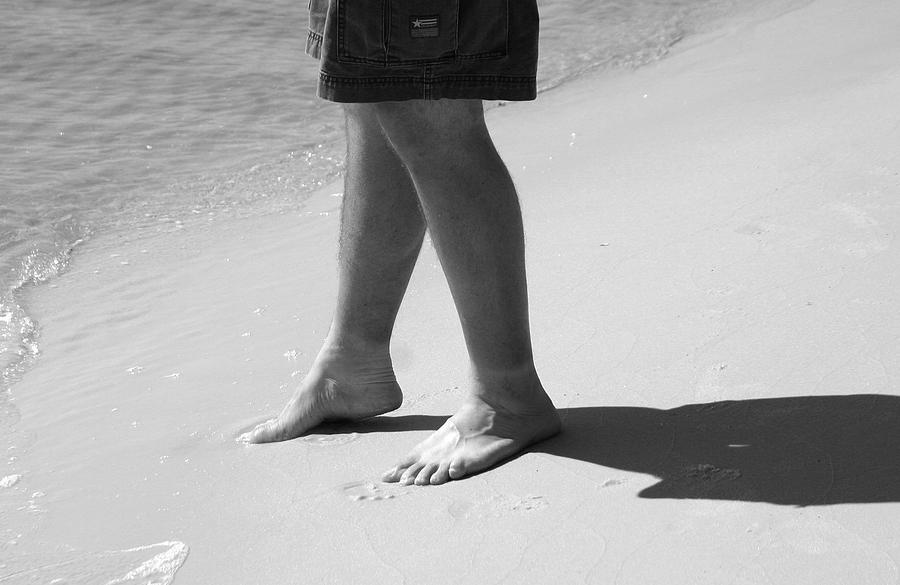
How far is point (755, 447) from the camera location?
2.04m

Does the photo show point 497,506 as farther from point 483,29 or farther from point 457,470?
point 483,29

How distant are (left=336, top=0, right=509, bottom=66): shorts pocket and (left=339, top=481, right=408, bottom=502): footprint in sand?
76 centimetres

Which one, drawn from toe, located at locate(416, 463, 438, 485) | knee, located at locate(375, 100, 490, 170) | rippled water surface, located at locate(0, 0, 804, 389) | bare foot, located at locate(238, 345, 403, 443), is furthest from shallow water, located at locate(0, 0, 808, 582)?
knee, located at locate(375, 100, 490, 170)

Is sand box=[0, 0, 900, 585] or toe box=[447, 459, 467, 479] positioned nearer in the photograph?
sand box=[0, 0, 900, 585]

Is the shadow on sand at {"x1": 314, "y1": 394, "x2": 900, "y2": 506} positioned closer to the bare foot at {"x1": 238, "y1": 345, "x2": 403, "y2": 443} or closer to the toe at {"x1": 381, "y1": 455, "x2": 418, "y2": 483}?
the toe at {"x1": 381, "y1": 455, "x2": 418, "y2": 483}

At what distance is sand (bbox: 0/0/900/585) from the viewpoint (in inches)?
71.8

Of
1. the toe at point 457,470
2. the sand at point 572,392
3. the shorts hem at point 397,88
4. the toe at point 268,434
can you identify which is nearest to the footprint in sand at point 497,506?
the sand at point 572,392

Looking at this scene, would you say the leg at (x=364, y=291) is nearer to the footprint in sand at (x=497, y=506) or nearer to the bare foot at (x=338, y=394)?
the bare foot at (x=338, y=394)

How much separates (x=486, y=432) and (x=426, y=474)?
0.15 m

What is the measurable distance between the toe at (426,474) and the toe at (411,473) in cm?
1

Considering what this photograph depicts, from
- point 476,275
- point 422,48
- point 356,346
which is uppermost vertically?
point 422,48

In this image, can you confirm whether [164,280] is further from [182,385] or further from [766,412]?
[766,412]

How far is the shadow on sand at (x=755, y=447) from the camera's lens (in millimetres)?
1862

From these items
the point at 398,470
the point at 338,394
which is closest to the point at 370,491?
the point at 398,470
